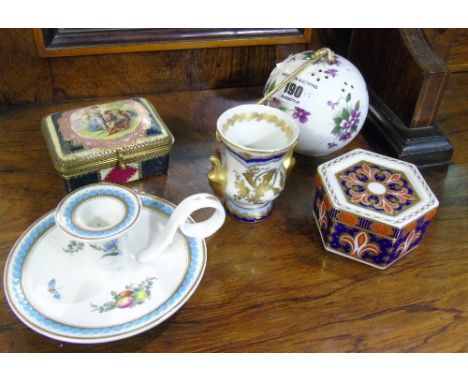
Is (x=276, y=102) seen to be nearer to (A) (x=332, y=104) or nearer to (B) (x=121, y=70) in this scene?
(A) (x=332, y=104)

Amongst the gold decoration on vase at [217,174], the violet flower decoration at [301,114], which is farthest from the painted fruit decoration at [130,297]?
the violet flower decoration at [301,114]

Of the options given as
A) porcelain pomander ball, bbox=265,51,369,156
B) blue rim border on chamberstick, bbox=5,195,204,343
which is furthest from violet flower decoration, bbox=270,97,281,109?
blue rim border on chamberstick, bbox=5,195,204,343

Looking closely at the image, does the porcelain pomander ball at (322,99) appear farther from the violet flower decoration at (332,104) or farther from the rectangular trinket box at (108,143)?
the rectangular trinket box at (108,143)

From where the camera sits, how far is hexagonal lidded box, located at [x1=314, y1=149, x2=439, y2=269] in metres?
0.53

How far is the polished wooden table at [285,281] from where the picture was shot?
0.49 meters

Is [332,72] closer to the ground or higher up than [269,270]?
higher up

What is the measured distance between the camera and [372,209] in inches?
21.0

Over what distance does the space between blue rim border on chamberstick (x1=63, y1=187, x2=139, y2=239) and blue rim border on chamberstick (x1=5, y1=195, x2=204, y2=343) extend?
0.08 m

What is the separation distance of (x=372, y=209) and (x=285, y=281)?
12 centimetres

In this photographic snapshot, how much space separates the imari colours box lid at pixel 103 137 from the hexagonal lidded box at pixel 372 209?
0.20m

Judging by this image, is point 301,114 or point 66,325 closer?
point 66,325

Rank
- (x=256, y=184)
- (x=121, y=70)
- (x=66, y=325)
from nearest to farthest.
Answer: (x=66, y=325), (x=256, y=184), (x=121, y=70)

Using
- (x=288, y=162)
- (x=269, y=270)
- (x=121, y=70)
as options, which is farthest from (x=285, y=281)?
(x=121, y=70)
